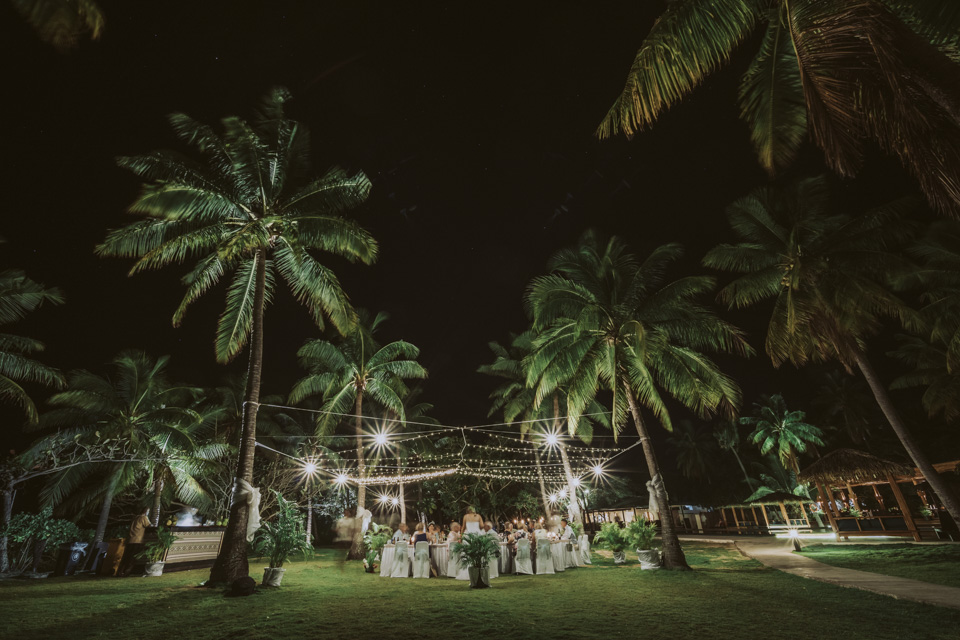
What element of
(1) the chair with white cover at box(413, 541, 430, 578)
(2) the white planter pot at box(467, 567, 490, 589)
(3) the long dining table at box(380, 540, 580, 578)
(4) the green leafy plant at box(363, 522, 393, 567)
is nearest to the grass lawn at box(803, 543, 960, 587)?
(3) the long dining table at box(380, 540, 580, 578)

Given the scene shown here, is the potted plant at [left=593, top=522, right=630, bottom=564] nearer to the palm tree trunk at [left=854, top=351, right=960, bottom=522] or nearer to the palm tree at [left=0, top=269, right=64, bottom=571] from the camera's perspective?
the palm tree trunk at [left=854, top=351, right=960, bottom=522]

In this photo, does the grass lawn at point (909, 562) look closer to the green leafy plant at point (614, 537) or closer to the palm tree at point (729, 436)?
the green leafy plant at point (614, 537)

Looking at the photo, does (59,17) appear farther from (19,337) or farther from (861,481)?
(861,481)

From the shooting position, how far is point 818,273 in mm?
13320

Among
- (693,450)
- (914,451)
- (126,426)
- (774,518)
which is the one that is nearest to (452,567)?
(914,451)

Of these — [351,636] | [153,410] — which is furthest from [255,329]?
[153,410]

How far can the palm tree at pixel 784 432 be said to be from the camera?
1352 inches

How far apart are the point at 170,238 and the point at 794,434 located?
41716 mm

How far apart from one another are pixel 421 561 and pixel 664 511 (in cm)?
663

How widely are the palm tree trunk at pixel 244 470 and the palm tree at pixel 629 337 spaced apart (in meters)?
7.83

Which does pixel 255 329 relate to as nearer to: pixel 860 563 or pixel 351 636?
pixel 351 636

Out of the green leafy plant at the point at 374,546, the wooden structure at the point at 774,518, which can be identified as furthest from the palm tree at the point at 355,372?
the wooden structure at the point at 774,518

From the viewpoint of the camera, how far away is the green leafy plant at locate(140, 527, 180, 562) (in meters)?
11.9

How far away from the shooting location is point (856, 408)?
119 ft
